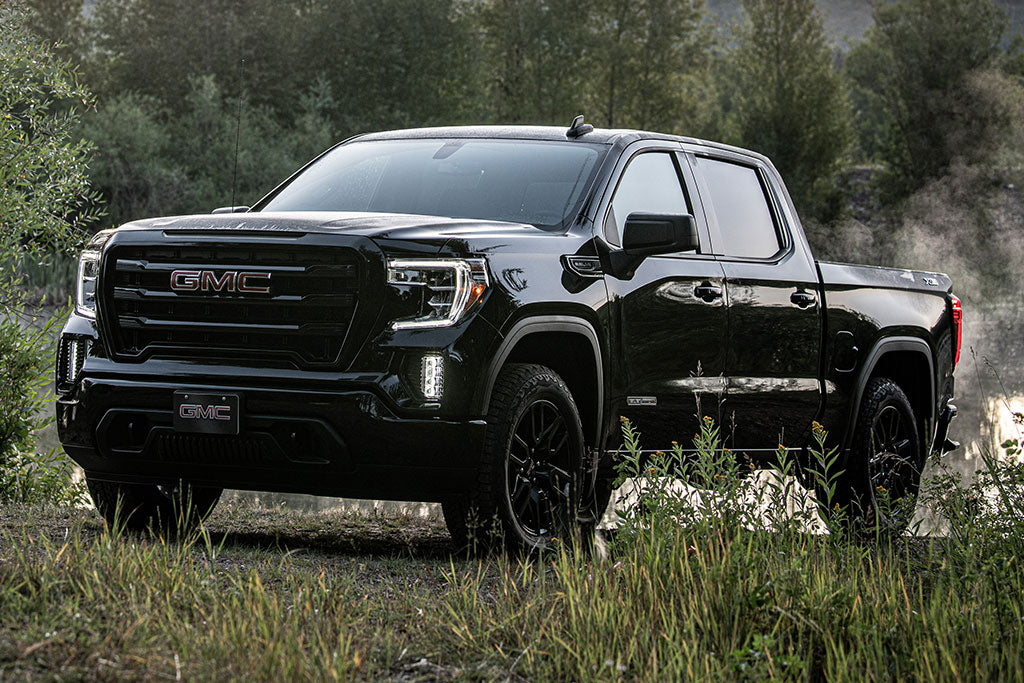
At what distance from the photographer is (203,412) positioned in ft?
18.5

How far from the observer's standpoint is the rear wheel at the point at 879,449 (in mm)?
8062

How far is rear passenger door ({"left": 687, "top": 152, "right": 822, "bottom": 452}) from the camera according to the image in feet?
23.9

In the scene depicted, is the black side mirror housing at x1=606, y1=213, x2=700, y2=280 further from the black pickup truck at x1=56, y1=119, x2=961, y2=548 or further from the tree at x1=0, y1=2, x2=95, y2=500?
the tree at x1=0, y1=2, x2=95, y2=500

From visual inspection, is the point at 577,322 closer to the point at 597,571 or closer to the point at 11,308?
the point at 597,571

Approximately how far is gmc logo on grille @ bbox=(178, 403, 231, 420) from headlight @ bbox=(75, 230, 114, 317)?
2.42ft

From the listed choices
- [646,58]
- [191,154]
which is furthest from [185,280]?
[646,58]

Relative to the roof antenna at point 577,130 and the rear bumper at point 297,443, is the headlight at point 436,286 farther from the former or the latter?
the roof antenna at point 577,130

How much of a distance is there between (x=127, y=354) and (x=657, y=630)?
266 centimetres

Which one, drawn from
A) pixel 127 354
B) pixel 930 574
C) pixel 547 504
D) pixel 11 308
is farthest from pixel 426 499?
pixel 11 308

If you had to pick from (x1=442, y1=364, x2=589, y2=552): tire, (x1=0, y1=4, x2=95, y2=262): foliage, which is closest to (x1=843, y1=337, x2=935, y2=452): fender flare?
(x1=442, y1=364, x2=589, y2=552): tire

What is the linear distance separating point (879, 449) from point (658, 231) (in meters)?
2.61

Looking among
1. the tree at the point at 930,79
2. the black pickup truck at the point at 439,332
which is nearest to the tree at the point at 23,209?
the black pickup truck at the point at 439,332

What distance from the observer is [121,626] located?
3893mm

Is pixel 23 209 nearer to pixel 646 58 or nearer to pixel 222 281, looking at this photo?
pixel 222 281
